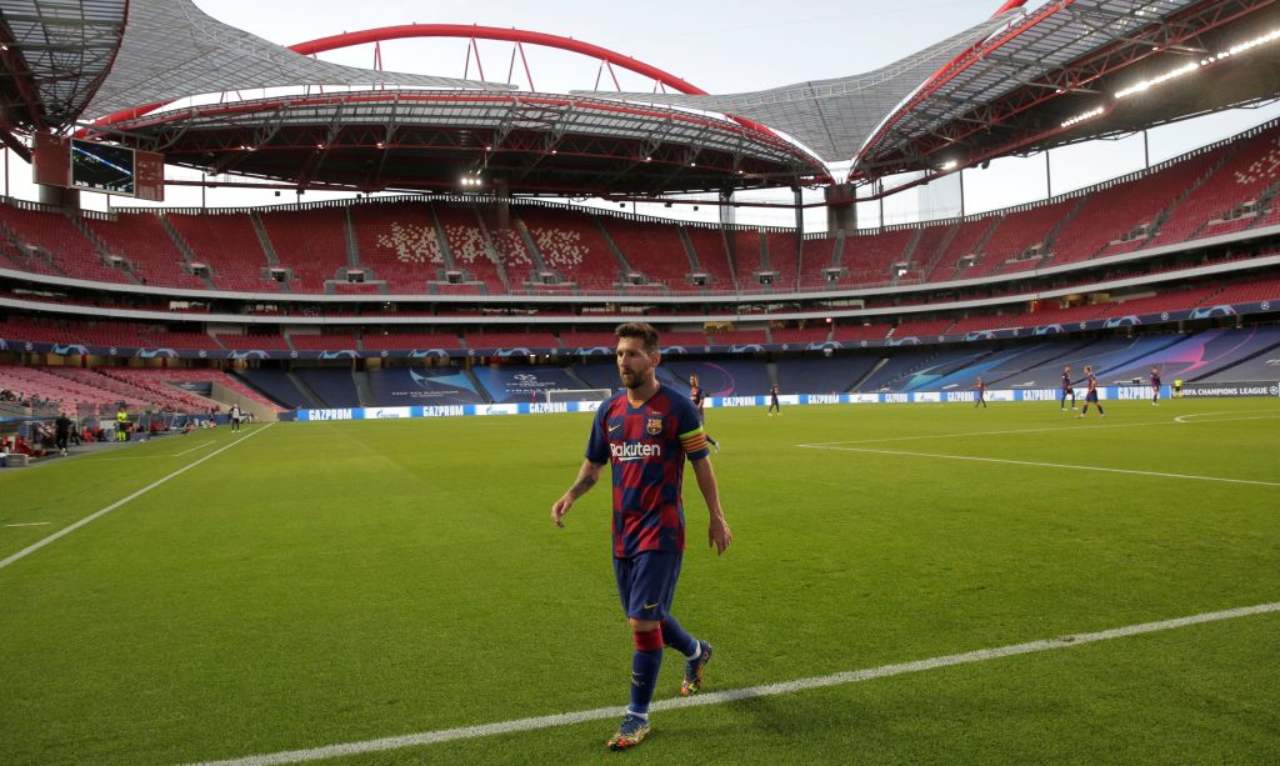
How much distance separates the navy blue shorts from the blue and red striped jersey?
2.1 inches

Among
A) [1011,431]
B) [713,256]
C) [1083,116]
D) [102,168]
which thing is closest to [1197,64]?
[1083,116]

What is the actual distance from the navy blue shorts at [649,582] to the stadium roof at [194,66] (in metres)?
44.6

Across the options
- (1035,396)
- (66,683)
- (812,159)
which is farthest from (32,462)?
(812,159)

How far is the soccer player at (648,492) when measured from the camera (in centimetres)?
411

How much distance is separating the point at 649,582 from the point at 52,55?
157 ft

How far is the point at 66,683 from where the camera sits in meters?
4.88

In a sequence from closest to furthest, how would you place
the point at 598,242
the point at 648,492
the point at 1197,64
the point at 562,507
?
the point at 648,492 → the point at 562,507 → the point at 1197,64 → the point at 598,242

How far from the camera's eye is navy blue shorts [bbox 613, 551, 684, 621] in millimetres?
4105

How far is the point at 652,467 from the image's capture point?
4324 millimetres

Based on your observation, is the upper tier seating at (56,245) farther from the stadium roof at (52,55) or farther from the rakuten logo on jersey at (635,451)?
the rakuten logo on jersey at (635,451)

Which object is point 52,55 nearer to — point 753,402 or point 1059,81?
point 753,402

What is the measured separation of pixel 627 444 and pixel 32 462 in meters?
28.1

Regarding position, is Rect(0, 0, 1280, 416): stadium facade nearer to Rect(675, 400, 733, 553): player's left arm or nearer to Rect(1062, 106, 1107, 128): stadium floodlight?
Rect(1062, 106, 1107, 128): stadium floodlight

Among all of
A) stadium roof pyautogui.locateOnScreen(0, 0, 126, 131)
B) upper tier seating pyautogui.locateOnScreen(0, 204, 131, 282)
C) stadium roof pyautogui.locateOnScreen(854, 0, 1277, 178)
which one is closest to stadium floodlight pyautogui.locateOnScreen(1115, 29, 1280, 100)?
stadium roof pyautogui.locateOnScreen(854, 0, 1277, 178)
